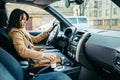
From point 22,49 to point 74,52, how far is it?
748mm

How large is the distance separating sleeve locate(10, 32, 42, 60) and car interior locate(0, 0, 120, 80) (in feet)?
0.21

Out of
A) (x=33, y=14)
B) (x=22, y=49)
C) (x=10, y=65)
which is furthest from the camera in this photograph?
(x=33, y=14)

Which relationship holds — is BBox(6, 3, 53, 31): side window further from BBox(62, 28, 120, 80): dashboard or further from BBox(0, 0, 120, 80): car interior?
BBox(62, 28, 120, 80): dashboard

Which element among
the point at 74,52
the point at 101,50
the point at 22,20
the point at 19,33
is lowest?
the point at 74,52

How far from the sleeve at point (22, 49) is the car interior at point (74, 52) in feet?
0.21

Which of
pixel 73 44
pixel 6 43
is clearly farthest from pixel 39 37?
pixel 6 43

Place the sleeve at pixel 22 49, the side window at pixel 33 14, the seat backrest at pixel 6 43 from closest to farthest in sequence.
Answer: the sleeve at pixel 22 49 → the seat backrest at pixel 6 43 → the side window at pixel 33 14

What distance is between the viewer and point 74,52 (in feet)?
11.2

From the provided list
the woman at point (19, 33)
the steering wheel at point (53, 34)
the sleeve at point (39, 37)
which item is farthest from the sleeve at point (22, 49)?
the steering wheel at point (53, 34)

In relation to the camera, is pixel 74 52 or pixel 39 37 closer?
pixel 74 52

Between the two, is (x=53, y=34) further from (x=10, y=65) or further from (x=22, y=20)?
(x=10, y=65)

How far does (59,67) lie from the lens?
10.7 feet

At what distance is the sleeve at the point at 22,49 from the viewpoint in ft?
9.50

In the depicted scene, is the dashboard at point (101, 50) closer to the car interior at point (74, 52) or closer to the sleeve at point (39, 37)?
the car interior at point (74, 52)
